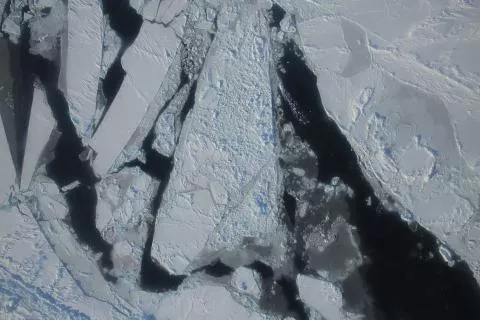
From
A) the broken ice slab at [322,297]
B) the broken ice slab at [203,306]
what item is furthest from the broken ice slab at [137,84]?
the broken ice slab at [322,297]

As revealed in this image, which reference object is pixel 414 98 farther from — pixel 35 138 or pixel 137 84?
pixel 35 138

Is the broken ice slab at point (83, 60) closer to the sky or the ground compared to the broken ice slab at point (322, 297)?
closer to the sky

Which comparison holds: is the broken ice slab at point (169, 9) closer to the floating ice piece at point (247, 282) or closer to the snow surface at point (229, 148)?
the snow surface at point (229, 148)

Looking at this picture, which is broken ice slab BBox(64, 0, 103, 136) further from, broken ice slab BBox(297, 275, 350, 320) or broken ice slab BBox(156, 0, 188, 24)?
broken ice slab BBox(297, 275, 350, 320)

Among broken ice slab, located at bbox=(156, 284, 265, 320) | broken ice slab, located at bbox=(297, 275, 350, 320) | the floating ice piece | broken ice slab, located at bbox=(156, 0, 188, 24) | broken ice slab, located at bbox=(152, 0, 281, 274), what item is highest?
broken ice slab, located at bbox=(156, 0, 188, 24)

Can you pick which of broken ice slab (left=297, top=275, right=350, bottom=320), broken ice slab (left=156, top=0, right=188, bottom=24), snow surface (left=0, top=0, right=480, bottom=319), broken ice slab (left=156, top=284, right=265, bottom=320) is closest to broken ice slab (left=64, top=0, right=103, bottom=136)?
snow surface (left=0, top=0, right=480, bottom=319)

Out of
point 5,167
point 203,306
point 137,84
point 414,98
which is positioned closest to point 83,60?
point 137,84
